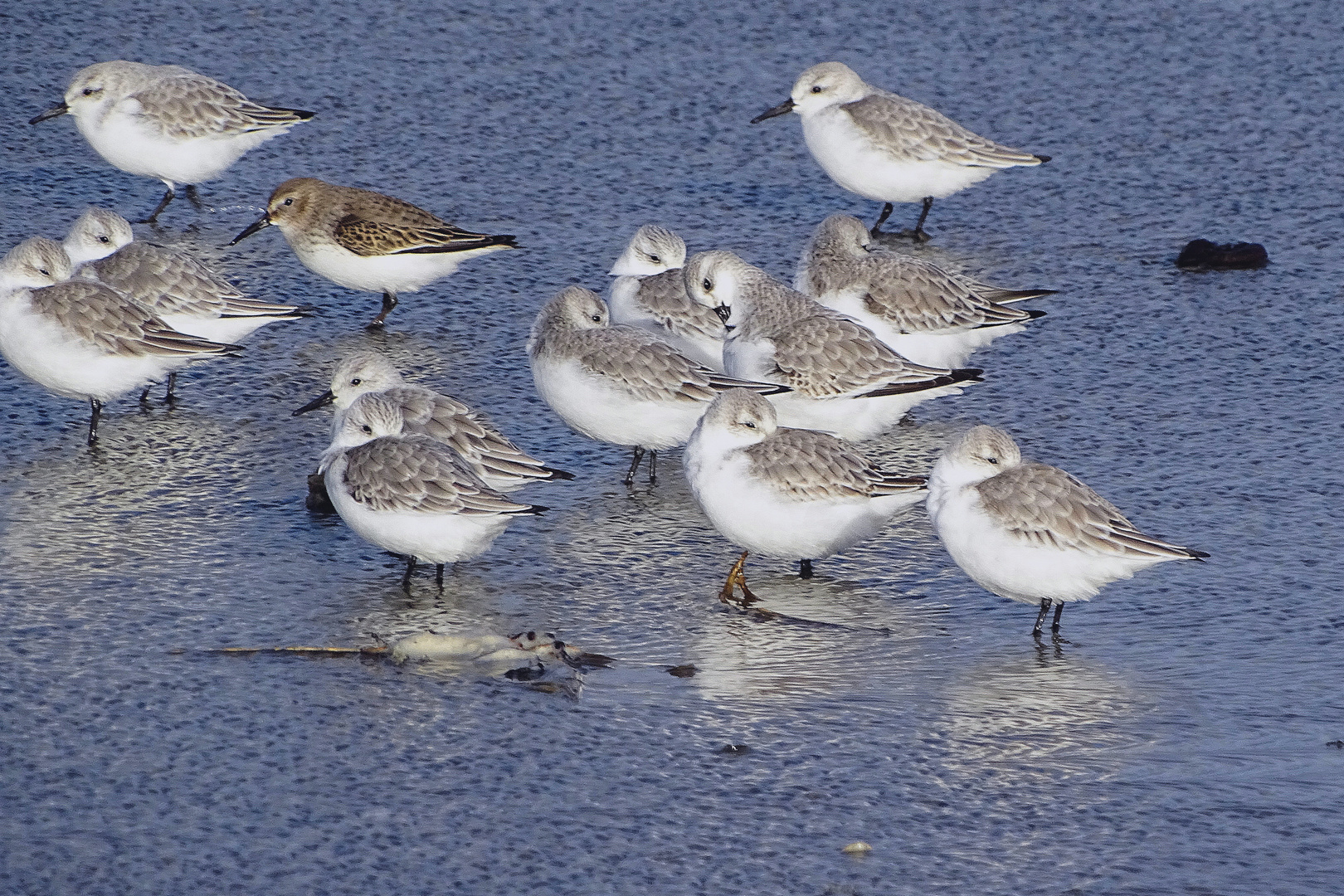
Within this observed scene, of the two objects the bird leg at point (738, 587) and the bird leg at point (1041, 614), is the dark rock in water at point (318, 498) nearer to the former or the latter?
the bird leg at point (738, 587)

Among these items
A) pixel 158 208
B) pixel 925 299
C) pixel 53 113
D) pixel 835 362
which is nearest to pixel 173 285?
pixel 158 208

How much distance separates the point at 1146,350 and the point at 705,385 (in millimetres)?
2197

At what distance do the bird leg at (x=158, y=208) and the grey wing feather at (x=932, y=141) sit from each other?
163 inches

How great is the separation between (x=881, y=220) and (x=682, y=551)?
4.66 metres

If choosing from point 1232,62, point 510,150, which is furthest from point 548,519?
point 1232,62

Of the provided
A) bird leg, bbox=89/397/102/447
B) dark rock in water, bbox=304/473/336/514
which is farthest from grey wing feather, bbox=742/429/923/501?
bird leg, bbox=89/397/102/447

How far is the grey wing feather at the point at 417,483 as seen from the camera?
20.7 feet

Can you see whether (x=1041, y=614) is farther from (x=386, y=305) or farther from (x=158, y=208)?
(x=158, y=208)

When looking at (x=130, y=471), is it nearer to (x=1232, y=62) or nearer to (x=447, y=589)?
(x=447, y=589)

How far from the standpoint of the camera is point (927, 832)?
4711mm

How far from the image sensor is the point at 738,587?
6398 mm

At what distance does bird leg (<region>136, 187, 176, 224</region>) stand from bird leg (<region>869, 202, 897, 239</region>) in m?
4.28

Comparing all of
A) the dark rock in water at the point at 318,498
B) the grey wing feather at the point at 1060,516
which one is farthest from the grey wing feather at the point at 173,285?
the grey wing feather at the point at 1060,516

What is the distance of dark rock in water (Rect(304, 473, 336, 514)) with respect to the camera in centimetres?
696
